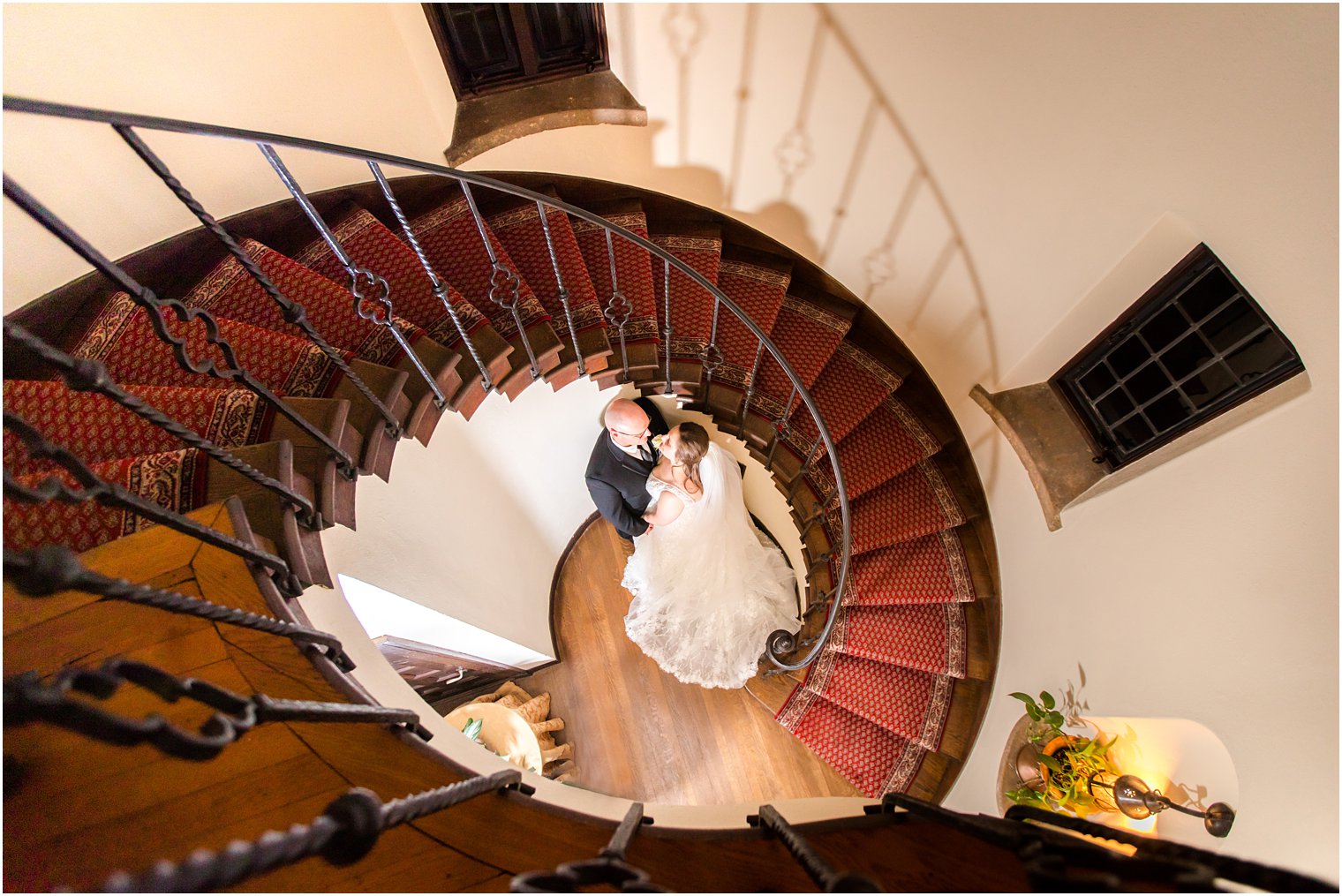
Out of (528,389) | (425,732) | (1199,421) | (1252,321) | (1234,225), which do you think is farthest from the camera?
(528,389)

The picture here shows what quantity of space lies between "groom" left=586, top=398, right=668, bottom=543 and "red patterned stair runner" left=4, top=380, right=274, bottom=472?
1.94 m

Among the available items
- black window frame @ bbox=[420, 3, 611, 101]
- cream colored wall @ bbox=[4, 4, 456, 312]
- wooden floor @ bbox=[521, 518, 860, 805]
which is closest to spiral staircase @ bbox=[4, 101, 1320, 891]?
cream colored wall @ bbox=[4, 4, 456, 312]

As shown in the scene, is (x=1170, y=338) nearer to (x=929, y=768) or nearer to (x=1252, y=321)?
(x=1252, y=321)

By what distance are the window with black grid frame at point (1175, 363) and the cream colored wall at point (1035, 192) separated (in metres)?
0.12

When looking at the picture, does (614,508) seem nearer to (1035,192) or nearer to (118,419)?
(118,419)

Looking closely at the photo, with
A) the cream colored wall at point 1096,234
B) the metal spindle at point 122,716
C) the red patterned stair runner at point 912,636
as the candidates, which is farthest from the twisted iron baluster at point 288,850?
the red patterned stair runner at point 912,636

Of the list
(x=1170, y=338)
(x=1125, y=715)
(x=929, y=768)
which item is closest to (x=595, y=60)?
(x=1170, y=338)

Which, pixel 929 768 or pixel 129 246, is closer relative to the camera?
pixel 129 246

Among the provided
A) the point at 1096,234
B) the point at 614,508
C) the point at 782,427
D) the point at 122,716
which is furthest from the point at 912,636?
the point at 122,716

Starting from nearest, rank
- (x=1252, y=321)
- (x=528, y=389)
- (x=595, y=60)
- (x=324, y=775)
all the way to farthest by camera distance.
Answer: (x=324, y=775), (x=1252, y=321), (x=595, y=60), (x=528, y=389)

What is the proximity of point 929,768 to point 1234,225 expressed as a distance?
313 centimetres

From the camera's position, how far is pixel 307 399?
2395mm

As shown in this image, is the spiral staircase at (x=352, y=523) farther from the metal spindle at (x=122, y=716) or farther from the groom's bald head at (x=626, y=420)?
the groom's bald head at (x=626, y=420)

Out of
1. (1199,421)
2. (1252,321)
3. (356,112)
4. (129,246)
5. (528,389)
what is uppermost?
(356,112)
